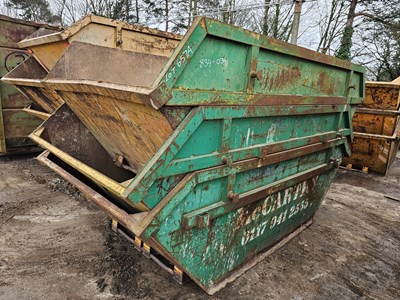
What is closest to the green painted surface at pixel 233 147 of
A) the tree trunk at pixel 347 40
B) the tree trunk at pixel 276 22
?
the tree trunk at pixel 276 22

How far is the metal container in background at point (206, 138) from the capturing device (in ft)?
5.60

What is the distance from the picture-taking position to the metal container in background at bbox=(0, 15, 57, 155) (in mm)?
5477

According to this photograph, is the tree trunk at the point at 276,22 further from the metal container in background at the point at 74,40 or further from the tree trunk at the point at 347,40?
the metal container in background at the point at 74,40

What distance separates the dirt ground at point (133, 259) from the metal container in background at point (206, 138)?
0.61 ft

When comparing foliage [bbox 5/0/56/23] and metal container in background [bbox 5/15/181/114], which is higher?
foliage [bbox 5/0/56/23]

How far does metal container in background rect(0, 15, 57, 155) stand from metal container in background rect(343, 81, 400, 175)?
6740mm

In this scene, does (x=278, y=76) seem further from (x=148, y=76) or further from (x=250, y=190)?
(x=148, y=76)

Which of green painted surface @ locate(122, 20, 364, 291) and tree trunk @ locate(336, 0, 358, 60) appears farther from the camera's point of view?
tree trunk @ locate(336, 0, 358, 60)

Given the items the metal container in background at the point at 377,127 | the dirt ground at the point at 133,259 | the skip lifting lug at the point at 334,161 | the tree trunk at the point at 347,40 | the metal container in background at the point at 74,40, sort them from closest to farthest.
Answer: the dirt ground at the point at 133,259 → the metal container in background at the point at 74,40 → the skip lifting lug at the point at 334,161 → the metal container in background at the point at 377,127 → the tree trunk at the point at 347,40

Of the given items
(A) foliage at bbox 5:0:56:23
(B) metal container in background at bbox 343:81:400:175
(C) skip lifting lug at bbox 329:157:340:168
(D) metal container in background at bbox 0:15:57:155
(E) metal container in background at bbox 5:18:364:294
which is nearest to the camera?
(E) metal container in background at bbox 5:18:364:294

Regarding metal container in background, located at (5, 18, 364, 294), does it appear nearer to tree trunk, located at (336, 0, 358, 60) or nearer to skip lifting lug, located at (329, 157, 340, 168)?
skip lifting lug, located at (329, 157, 340, 168)

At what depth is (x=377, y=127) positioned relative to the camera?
632 centimetres

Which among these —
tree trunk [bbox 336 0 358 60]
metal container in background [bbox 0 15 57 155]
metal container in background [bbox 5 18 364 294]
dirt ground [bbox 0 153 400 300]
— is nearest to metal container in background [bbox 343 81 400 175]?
dirt ground [bbox 0 153 400 300]

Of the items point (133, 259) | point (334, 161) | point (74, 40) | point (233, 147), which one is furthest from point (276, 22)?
point (133, 259)
